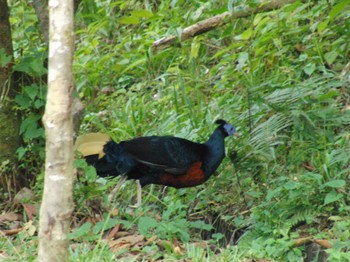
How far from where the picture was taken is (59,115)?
10.6 ft

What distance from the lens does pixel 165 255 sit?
479 centimetres

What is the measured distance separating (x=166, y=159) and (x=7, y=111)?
51.3 inches

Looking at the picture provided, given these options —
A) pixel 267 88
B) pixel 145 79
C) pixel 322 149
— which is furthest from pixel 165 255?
pixel 145 79

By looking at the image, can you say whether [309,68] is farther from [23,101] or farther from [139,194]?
[23,101]

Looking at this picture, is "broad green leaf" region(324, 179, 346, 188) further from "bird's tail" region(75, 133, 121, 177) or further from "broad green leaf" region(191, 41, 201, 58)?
"broad green leaf" region(191, 41, 201, 58)

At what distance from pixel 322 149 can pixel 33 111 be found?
2.27m

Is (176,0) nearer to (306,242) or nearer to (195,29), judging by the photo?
(195,29)

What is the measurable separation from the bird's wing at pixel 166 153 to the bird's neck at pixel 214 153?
0.26 feet

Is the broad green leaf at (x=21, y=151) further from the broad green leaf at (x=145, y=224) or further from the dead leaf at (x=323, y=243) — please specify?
the dead leaf at (x=323, y=243)

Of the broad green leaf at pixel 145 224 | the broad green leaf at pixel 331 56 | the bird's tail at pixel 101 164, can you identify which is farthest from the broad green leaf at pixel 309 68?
the broad green leaf at pixel 145 224

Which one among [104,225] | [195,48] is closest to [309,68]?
[195,48]

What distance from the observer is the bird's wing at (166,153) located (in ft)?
20.6

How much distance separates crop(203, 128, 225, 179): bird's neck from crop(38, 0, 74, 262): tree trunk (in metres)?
3.15

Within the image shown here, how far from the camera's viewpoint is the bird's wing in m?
6.27
